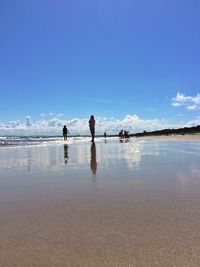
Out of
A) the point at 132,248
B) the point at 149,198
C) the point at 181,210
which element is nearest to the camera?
the point at 132,248

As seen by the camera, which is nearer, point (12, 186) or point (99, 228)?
point (99, 228)

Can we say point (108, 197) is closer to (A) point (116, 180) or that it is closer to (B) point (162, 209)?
(B) point (162, 209)

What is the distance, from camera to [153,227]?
318cm

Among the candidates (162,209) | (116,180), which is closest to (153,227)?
(162,209)

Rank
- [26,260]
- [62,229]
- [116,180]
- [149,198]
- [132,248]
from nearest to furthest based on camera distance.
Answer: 1. [26,260]
2. [132,248]
3. [62,229]
4. [149,198]
5. [116,180]

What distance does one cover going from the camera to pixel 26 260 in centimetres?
249

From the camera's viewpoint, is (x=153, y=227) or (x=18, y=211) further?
(x=18, y=211)

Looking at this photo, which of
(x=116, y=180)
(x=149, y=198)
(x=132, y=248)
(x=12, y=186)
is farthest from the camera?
(x=116, y=180)

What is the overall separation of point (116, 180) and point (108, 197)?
143 cm

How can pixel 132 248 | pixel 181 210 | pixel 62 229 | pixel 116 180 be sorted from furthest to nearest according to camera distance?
pixel 116 180
pixel 181 210
pixel 62 229
pixel 132 248

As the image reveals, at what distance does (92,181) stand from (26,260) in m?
3.49

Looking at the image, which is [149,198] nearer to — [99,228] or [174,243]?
[99,228]

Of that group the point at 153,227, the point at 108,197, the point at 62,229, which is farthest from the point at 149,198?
the point at 62,229

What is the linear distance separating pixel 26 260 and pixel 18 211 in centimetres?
146
